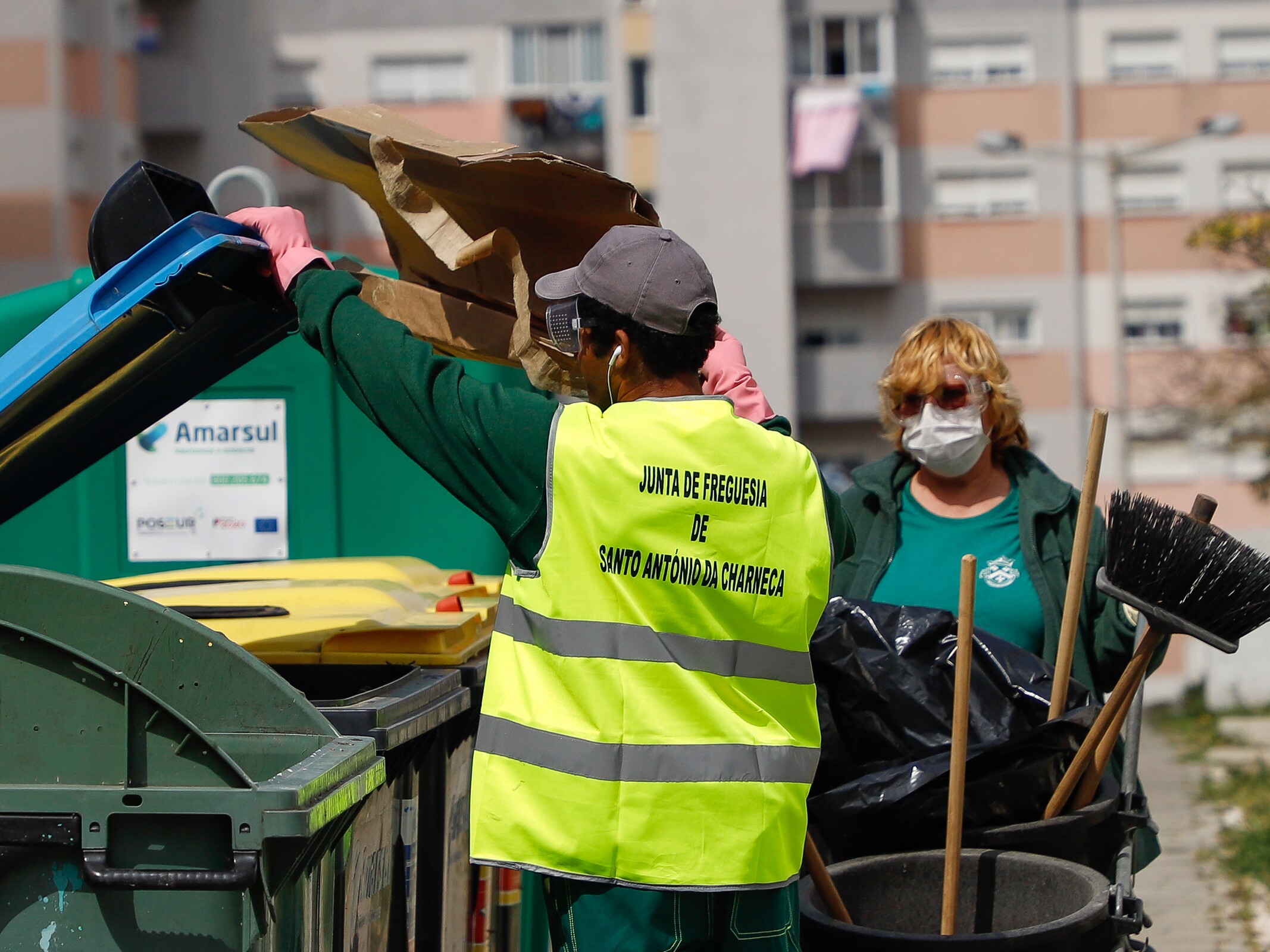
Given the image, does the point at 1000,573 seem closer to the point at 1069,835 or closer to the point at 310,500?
the point at 1069,835

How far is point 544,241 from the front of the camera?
9.86 feet

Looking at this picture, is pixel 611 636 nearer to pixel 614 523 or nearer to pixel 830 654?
pixel 614 523

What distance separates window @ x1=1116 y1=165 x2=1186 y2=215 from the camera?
30625mm

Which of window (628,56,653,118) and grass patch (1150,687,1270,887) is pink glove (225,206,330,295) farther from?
window (628,56,653,118)

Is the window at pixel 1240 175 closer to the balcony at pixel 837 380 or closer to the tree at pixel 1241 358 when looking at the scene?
the balcony at pixel 837 380

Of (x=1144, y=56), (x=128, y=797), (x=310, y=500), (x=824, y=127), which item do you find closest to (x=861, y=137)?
(x=824, y=127)

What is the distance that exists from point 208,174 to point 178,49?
2.43 metres

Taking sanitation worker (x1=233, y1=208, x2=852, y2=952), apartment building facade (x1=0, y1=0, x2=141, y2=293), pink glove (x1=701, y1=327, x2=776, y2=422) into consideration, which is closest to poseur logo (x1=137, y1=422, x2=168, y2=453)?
pink glove (x1=701, y1=327, x2=776, y2=422)

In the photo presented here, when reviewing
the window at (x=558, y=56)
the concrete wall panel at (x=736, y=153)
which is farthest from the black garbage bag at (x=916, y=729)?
the window at (x=558, y=56)

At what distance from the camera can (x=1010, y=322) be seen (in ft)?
103

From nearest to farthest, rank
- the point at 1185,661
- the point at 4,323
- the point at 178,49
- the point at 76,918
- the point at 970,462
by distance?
the point at 76,918 < the point at 970,462 < the point at 4,323 < the point at 1185,661 < the point at 178,49

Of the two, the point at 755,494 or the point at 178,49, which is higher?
the point at 178,49

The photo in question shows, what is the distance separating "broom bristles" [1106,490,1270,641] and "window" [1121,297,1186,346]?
29.3 m

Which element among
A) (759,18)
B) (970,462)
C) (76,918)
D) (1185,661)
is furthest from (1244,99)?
(76,918)
